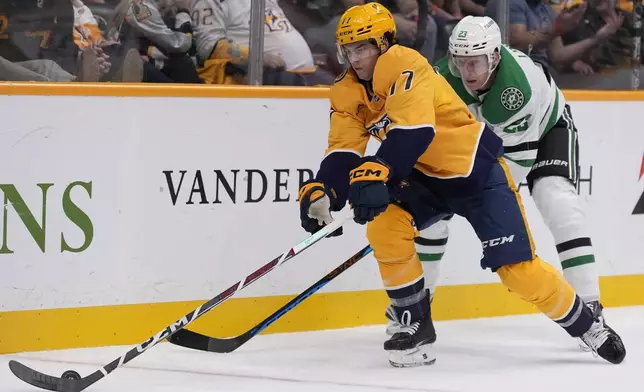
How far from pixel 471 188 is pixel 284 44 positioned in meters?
1.07

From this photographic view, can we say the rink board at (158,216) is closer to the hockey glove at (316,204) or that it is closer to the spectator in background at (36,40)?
the spectator in background at (36,40)

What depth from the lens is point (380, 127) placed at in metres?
3.61

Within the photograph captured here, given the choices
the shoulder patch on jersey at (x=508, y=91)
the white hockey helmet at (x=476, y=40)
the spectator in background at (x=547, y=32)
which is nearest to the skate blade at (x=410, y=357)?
the shoulder patch on jersey at (x=508, y=91)

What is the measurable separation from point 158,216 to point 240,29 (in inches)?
30.0

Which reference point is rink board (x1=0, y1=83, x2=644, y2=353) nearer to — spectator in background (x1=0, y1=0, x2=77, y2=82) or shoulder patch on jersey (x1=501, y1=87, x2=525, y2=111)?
spectator in background (x1=0, y1=0, x2=77, y2=82)

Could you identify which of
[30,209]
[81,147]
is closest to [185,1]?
[81,147]

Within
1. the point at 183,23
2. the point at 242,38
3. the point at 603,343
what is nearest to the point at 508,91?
the point at 603,343

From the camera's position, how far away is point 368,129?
3.65 metres

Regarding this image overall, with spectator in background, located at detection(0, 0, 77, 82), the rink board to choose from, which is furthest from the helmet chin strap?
spectator in background, located at detection(0, 0, 77, 82)

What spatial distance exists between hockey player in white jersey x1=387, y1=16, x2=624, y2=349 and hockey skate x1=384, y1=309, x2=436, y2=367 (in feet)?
0.97

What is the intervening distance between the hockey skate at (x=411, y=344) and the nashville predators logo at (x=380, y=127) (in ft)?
1.90

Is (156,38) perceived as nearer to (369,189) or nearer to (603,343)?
(369,189)

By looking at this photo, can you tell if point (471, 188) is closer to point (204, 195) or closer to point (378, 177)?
point (378, 177)

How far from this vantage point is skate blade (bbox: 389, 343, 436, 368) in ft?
12.2
